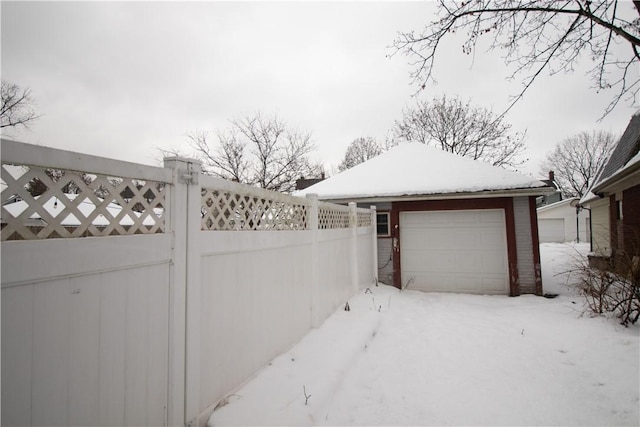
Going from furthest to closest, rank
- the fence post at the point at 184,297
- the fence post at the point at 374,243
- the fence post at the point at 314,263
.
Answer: the fence post at the point at 374,243 < the fence post at the point at 314,263 < the fence post at the point at 184,297

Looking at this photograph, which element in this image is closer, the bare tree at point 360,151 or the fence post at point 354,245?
the fence post at point 354,245

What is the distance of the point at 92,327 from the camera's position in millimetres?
1628

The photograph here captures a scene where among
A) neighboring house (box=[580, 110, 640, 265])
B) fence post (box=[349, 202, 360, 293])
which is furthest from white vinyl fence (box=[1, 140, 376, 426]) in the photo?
neighboring house (box=[580, 110, 640, 265])

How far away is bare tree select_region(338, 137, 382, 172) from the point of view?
27.8 meters

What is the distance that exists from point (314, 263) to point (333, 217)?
4.55 feet

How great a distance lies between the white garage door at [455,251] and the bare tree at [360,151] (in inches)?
770

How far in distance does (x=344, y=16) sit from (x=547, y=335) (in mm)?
6474

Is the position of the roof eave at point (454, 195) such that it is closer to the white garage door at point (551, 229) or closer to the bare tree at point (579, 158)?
the white garage door at point (551, 229)

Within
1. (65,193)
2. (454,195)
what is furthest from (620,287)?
(65,193)

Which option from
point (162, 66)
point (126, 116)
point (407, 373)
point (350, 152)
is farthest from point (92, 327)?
point (350, 152)

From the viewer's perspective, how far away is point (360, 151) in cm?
2856

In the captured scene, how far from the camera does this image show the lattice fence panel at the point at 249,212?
261 cm

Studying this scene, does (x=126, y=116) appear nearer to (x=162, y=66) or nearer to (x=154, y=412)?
(x=162, y=66)

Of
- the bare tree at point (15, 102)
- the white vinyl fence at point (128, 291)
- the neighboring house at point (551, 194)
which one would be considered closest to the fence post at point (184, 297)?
the white vinyl fence at point (128, 291)
